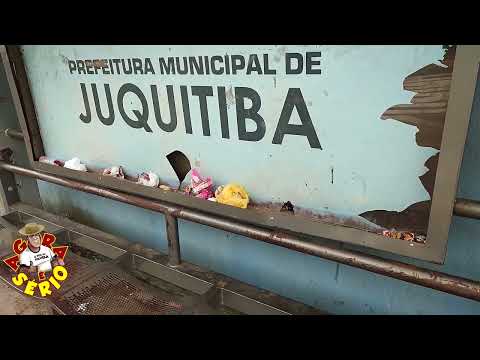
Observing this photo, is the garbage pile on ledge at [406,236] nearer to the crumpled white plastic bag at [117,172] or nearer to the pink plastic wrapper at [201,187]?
the pink plastic wrapper at [201,187]

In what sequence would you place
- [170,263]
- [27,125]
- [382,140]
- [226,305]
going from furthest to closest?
[27,125], [170,263], [226,305], [382,140]

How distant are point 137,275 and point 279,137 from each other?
695 mm

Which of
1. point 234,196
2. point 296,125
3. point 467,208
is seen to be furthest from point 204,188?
point 467,208

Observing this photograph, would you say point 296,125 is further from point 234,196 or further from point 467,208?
point 467,208

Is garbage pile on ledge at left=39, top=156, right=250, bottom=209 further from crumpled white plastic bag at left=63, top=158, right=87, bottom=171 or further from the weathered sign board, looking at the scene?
crumpled white plastic bag at left=63, top=158, right=87, bottom=171

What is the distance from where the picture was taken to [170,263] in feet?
3.90

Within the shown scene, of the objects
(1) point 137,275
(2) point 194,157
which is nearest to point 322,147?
(2) point 194,157

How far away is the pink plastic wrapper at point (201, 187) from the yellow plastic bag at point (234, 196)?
0.16ft

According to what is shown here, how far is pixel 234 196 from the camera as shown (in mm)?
987

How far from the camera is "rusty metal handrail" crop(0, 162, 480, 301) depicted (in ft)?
2.44

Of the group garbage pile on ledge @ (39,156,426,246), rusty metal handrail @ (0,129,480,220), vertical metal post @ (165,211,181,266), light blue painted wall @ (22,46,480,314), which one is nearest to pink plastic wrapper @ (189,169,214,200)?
garbage pile on ledge @ (39,156,426,246)

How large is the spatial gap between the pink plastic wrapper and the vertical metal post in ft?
0.43
